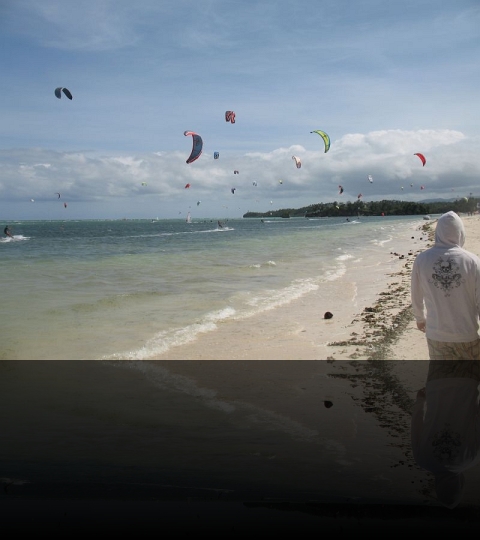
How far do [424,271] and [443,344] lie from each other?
56 centimetres

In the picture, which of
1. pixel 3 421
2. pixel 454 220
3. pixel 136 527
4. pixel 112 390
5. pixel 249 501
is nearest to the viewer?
pixel 136 527

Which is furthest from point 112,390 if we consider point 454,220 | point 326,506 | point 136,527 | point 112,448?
point 454,220

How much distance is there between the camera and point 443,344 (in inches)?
148

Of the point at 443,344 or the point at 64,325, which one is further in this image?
the point at 64,325

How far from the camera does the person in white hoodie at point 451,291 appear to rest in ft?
11.8

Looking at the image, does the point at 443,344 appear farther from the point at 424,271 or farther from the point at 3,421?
the point at 3,421

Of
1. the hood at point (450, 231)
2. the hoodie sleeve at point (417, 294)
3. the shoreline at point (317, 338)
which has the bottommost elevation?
the shoreline at point (317, 338)

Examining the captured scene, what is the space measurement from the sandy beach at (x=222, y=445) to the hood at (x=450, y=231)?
1.43 metres

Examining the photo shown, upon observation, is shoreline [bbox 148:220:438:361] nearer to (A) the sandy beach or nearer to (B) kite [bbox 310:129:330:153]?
(A) the sandy beach

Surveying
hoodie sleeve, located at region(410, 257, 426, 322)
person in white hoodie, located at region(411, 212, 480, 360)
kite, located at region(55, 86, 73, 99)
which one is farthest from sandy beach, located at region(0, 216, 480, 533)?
kite, located at region(55, 86, 73, 99)

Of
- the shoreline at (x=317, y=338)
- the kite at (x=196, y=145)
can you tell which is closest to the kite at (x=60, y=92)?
the kite at (x=196, y=145)

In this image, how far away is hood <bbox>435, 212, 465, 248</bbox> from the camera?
3646 millimetres

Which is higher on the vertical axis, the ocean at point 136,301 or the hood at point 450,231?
the hood at point 450,231

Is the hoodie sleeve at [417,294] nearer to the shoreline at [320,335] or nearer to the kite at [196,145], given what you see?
the shoreline at [320,335]
